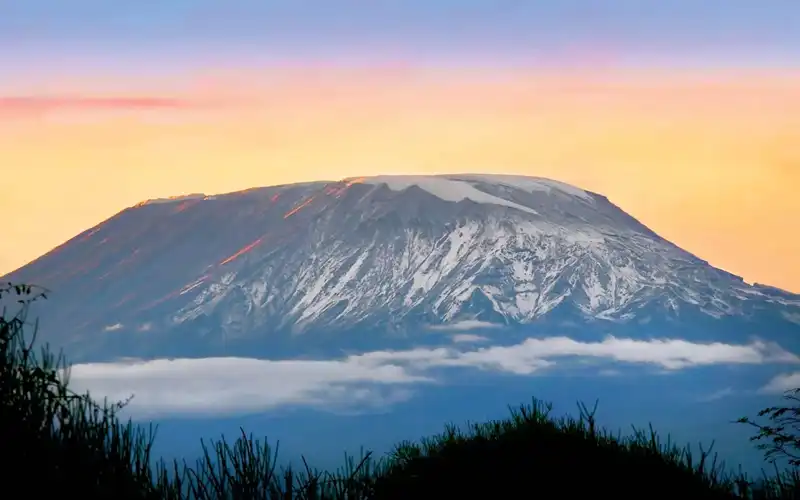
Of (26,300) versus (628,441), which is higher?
(26,300)

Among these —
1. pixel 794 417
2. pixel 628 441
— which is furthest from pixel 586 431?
pixel 794 417

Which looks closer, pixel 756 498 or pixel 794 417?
pixel 756 498

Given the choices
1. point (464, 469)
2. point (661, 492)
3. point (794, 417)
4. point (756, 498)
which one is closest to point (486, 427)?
point (464, 469)

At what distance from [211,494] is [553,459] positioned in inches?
150

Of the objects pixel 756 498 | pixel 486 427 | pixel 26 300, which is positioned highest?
pixel 26 300

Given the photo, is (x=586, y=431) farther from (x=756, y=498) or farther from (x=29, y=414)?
(x=29, y=414)

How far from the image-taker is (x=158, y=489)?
44.1ft

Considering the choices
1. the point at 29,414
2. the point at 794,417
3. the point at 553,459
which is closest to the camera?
the point at 29,414

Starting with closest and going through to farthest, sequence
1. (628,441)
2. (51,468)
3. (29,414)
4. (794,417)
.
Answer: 1. (51,468)
2. (29,414)
3. (628,441)
4. (794,417)

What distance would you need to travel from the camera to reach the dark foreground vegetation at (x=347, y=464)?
1241 centimetres

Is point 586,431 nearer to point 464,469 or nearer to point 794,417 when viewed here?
point 464,469

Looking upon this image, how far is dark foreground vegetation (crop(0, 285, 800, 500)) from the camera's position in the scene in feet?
40.7

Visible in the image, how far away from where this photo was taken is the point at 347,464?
13719 millimetres

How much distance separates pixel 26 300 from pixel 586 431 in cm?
654
